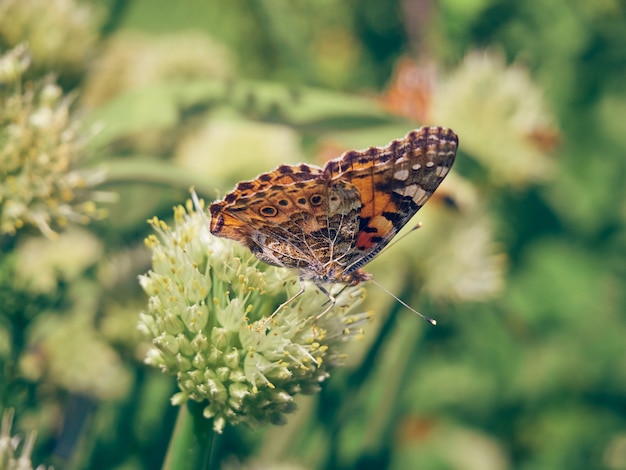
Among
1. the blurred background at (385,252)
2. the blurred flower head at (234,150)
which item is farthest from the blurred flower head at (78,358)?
the blurred flower head at (234,150)

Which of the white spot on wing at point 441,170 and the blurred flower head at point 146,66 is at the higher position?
the white spot on wing at point 441,170

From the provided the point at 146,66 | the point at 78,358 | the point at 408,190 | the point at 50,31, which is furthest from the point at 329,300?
the point at 146,66

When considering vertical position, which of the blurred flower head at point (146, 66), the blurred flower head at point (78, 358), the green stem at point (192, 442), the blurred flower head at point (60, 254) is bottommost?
the blurred flower head at point (78, 358)

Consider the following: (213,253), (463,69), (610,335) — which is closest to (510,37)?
(463,69)

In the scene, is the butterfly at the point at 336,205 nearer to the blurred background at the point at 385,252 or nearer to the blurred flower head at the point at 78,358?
the blurred background at the point at 385,252

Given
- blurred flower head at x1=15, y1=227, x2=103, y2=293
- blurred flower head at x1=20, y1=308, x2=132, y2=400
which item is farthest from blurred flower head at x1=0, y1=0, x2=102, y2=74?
blurred flower head at x1=20, y1=308, x2=132, y2=400

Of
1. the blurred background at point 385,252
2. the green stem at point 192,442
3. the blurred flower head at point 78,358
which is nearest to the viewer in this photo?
the green stem at point 192,442

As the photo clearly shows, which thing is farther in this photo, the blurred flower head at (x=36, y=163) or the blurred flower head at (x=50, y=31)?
the blurred flower head at (x=50, y=31)

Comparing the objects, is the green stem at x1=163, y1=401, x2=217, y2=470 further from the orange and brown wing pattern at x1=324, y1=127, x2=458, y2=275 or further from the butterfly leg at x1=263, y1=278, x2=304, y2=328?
the orange and brown wing pattern at x1=324, y1=127, x2=458, y2=275
